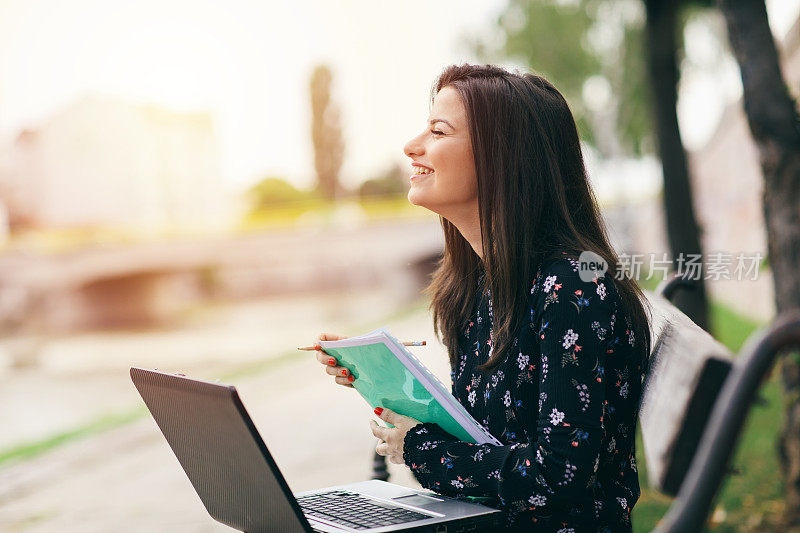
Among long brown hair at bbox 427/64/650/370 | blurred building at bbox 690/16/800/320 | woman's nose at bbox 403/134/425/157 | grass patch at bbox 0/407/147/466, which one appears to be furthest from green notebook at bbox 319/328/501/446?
blurred building at bbox 690/16/800/320

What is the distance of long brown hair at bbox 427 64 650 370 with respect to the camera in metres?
1.72

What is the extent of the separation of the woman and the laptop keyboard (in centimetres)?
10

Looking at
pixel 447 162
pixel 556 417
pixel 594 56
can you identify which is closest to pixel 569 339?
pixel 556 417

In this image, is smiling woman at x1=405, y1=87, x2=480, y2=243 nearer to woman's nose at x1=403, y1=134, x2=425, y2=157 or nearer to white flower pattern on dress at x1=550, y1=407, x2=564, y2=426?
woman's nose at x1=403, y1=134, x2=425, y2=157

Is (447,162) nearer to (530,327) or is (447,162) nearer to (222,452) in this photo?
(530,327)

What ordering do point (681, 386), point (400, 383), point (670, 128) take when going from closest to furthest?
point (681, 386) → point (400, 383) → point (670, 128)

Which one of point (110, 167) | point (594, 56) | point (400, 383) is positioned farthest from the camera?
point (110, 167)

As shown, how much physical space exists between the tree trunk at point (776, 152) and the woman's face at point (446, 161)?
1930 mm

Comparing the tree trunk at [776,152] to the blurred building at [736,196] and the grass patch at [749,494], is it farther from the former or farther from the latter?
the blurred building at [736,196]

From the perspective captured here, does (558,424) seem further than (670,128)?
No

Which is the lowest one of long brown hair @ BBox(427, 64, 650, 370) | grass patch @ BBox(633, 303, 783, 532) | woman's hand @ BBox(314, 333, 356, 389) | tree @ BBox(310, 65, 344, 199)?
grass patch @ BBox(633, 303, 783, 532)

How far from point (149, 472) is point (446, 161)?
544 centimetres

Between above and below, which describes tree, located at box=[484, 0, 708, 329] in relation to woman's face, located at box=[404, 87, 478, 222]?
above

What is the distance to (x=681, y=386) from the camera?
1291 mm
